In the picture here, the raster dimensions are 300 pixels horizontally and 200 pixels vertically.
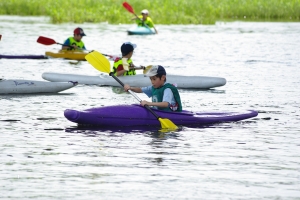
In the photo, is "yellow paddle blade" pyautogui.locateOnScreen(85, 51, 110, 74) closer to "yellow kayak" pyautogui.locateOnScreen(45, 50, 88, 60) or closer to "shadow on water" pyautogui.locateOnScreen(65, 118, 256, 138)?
"shadow on water" pyautogui.locateOnScreen(65, 118, 256, 138)

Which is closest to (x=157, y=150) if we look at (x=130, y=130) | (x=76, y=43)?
(x=130, y=130)

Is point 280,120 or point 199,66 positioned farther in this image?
point 199,66

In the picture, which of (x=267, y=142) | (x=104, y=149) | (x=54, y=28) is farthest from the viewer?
(x=54, y=28)

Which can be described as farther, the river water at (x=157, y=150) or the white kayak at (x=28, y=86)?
the white kayak at (x=28, y=86)

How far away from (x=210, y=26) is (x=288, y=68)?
1469cm

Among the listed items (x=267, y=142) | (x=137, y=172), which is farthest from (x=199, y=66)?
(x=137, y=172)

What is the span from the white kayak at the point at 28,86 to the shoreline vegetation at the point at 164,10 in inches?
833

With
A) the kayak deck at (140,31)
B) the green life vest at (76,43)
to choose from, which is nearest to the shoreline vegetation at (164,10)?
the kayak deck at (140,31)

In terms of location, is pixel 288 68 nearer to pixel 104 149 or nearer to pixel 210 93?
pixel 210 93

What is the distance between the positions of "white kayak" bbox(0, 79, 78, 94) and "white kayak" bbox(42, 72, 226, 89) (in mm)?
1298

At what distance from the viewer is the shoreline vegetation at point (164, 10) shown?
36.1 meters

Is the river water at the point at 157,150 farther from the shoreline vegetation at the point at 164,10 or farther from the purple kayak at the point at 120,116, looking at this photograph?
the shoreline vegetation at the point at 164,10

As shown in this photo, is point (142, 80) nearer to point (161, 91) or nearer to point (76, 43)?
point (161, 91)

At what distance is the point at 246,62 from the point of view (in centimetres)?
2219
